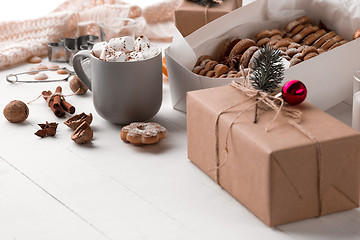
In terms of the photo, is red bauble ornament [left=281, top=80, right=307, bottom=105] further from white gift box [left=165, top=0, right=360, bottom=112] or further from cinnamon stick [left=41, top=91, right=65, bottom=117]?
cinnamon stick [left=41, top=91, right=65, bottom=117]

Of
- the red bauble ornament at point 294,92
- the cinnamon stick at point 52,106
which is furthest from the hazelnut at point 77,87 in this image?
the red bauble ornament at point 294,92

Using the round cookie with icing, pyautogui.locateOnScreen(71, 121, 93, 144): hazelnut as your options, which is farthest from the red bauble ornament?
pyautogui.locateOnScreen(71, 121, 93, 144): hazelnut

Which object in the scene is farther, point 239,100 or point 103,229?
point 239,100

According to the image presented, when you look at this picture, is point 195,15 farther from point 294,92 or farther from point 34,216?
point 34,216

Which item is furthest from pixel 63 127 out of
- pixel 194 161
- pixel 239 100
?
pixel 239 100

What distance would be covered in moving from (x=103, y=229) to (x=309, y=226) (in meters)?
0.34

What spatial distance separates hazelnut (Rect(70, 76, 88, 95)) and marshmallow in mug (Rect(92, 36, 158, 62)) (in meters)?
0.20

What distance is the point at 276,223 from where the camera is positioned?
36.6 inches

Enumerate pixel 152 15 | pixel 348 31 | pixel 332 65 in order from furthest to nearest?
pixel 152 15, pixel 348 31, pixel 332 65

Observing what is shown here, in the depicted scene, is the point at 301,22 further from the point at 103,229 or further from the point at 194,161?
the point at 103,229

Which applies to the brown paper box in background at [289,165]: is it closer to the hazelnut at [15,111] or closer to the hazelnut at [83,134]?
the hazelnut at [83,134]

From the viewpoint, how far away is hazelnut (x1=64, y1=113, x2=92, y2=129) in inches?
50.5

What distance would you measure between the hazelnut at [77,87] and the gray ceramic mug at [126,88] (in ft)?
0.58

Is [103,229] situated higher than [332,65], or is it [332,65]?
[332,65]
